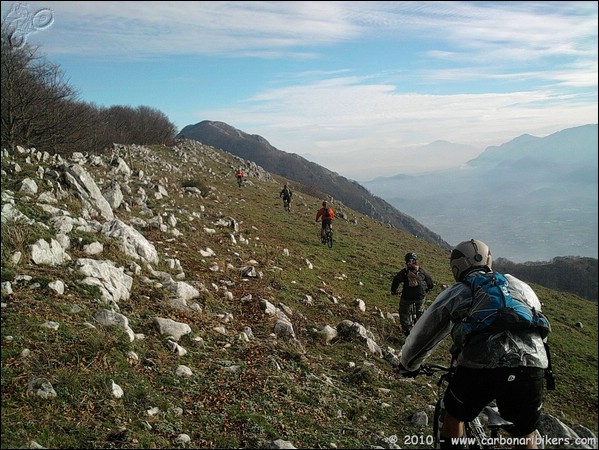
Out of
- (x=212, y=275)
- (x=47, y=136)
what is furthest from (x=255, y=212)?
(x=47, y=136)

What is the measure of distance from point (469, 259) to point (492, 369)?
1149mm

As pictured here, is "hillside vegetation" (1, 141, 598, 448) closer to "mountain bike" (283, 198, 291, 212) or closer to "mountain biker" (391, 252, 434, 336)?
"mountain biker" (391, 252, 434, 336)

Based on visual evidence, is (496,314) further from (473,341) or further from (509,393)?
(509,393)

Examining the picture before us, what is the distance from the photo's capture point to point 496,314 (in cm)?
330

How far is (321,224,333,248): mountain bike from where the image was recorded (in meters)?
23.0

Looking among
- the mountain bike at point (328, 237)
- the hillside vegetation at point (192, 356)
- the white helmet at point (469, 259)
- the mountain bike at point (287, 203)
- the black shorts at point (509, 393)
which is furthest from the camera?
the mountain bike at point (287, 203)

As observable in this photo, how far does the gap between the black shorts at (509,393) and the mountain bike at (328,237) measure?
19280mm

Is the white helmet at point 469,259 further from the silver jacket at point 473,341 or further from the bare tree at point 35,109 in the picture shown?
the bare tree at point 35,109

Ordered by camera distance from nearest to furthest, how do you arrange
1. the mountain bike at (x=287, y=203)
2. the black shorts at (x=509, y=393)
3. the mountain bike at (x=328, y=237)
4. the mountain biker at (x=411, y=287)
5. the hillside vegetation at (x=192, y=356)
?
the black shorts at (x=509, y=393) → the hillside vegetation at (x=192, y=356) → the mountain biker at (x=411, y=287) → the mountain bike at (x=328, y=237) → the mountain bike at (x=287, y=203)

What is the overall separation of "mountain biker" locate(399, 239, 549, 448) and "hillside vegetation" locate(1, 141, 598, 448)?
9.05ft

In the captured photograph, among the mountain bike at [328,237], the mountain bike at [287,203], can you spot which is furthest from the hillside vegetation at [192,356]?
the mountain bike at [287,203]

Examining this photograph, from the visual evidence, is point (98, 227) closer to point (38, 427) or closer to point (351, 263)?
point (38, 427)

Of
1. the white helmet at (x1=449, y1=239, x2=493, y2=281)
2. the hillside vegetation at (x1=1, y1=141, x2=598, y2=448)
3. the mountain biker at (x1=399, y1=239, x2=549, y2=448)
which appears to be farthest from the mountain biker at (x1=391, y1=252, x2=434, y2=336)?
the mountain biker at (x1=399, y1=239, x2=549, y2=448)

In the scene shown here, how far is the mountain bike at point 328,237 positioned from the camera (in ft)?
75.5
